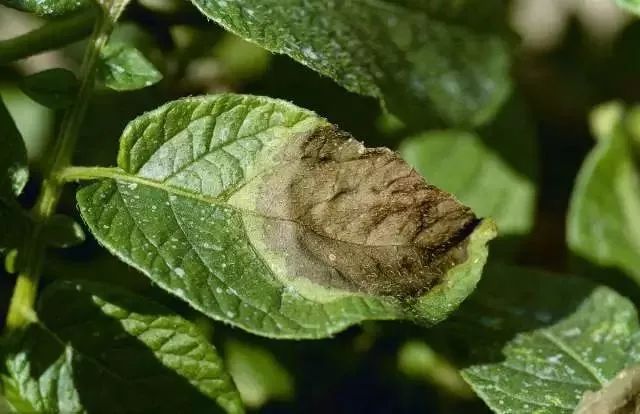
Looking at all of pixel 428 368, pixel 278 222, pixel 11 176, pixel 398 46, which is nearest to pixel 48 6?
pixel 11 176

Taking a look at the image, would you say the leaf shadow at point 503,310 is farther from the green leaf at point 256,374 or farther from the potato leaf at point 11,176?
the potato leaf at point 11,176

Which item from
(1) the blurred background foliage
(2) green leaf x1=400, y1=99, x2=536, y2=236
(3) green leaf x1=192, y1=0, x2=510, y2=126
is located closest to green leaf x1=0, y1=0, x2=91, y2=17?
(3) green leaf x1=192, y1=0, x2=510, y2=126

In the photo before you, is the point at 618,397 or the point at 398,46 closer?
the point at 618,397

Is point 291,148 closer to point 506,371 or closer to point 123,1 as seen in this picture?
point 123,1

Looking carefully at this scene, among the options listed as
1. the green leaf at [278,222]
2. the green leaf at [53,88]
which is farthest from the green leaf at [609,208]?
the green leaf at [53,88]

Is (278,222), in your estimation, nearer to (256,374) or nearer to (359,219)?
(359,219)

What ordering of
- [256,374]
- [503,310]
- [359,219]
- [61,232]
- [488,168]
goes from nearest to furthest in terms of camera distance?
[359,219] < [61,232] < [503,310] < [256,374] < [488,168]

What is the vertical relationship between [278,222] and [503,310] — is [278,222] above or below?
above

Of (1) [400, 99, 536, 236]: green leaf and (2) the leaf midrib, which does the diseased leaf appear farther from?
(1) [400, 99, 536, 236]: green leaf

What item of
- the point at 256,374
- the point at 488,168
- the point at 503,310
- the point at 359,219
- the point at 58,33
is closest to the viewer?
the point at 359,219
